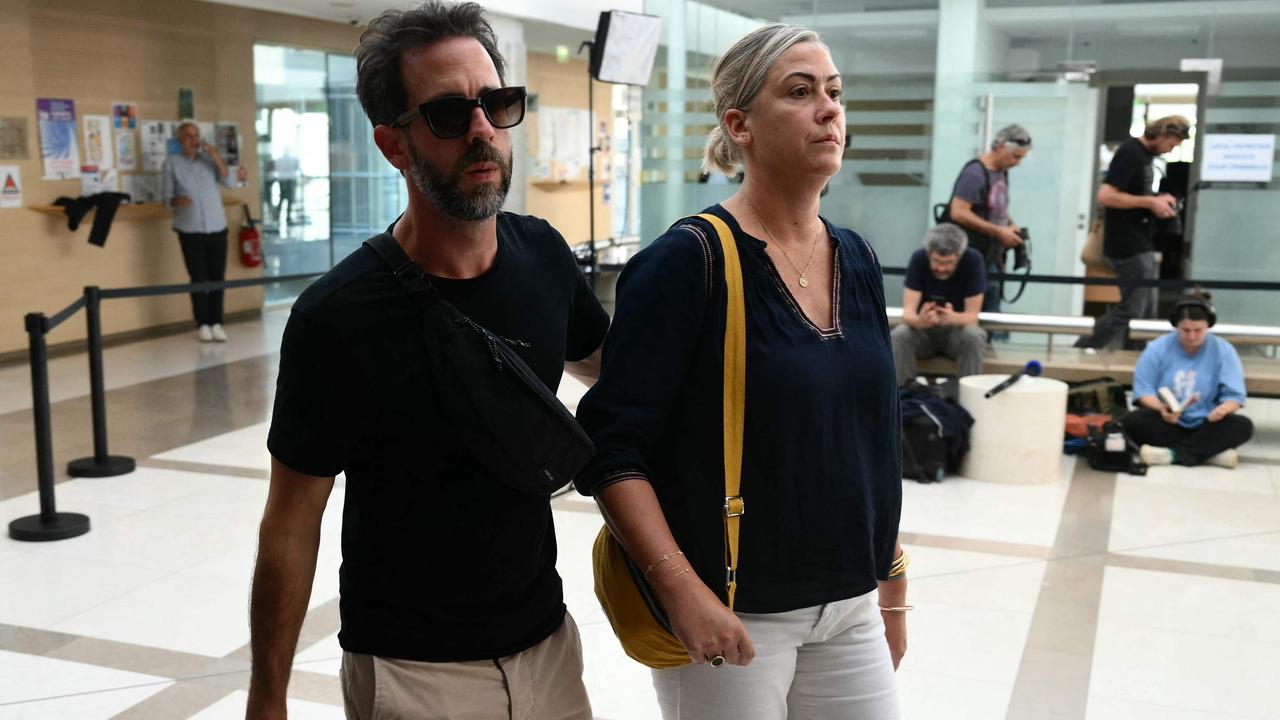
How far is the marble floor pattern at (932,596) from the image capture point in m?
3.99

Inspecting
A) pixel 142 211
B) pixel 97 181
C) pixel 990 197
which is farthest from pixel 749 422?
pixel 142 211

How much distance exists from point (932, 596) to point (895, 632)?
9.53 ft

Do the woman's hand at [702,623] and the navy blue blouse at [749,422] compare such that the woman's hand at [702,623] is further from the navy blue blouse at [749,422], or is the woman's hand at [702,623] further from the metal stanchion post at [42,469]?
the metal stanchion post at [42,469]

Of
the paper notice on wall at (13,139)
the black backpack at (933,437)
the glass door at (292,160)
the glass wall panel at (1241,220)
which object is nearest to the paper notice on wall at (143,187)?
the paper notice on wall at (13,139)

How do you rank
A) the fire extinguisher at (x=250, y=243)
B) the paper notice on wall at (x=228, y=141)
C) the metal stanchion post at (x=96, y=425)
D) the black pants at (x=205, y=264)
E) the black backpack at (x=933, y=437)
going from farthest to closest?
the fire extinguisher at (x=250, y=243)
the paper notice on wall at (x=228, y=141)
the black pants at (x=205, y=264)
the black backpack at (x=933, y=437)
the metal stanchion post at (x=96, y=425)

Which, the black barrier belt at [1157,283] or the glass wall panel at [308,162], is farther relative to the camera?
the glass wall panel at [308,162]

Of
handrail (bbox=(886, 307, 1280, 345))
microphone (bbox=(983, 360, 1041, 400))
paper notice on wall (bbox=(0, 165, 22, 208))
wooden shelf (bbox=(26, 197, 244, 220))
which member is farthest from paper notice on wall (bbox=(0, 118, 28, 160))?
microphone (bbox=(983, 360, 1041, 400))

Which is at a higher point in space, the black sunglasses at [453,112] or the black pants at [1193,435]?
the black sunglasses at [453,112]

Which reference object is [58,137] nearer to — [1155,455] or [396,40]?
[1155,455]

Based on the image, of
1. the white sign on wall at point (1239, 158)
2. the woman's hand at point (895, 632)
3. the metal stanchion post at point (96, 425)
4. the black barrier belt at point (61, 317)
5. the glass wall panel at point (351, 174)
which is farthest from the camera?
the glass wall panel at point (351, 174)

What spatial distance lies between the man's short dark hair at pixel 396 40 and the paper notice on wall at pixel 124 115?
1084 cm

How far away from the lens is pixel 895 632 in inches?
85.0

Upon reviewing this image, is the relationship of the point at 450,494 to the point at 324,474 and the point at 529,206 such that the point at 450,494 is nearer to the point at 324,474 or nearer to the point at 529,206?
the point at 324,474

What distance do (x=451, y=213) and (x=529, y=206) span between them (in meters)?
16.6
